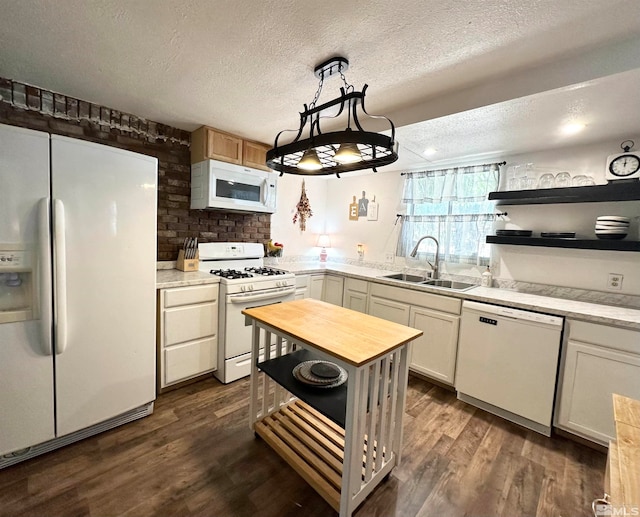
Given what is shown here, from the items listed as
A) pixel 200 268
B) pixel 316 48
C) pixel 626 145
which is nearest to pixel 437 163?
pixel 626 145

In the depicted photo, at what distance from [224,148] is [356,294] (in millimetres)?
2041

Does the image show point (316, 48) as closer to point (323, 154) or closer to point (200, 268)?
point (323, 154)

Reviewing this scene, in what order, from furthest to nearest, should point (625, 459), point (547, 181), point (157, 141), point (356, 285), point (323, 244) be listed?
point (323, 244) < point (356, 285) < point (157, 141) < point (547, 181) < point (625, 459)

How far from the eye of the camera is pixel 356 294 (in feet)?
10.5

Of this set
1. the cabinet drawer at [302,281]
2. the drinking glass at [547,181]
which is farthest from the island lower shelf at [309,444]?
the drinking glass at [547,181]

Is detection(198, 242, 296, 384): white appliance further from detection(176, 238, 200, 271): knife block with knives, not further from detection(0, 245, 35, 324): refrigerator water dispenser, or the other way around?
detection(0, 245, 35, 324): refrigerator water dispenser

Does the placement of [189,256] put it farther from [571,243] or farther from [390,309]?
[571,243]

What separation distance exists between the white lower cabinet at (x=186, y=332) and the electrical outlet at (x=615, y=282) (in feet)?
10.4

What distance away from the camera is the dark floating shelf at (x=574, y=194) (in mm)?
1980

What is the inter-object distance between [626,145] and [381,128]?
1.81 meters

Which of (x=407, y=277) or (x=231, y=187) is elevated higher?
(x=231, y=187)

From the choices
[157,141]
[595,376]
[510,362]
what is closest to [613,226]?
[595,376]

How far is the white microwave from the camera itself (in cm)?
267

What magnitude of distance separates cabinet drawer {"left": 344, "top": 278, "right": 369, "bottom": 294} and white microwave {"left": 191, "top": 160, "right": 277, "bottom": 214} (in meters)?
1.18
